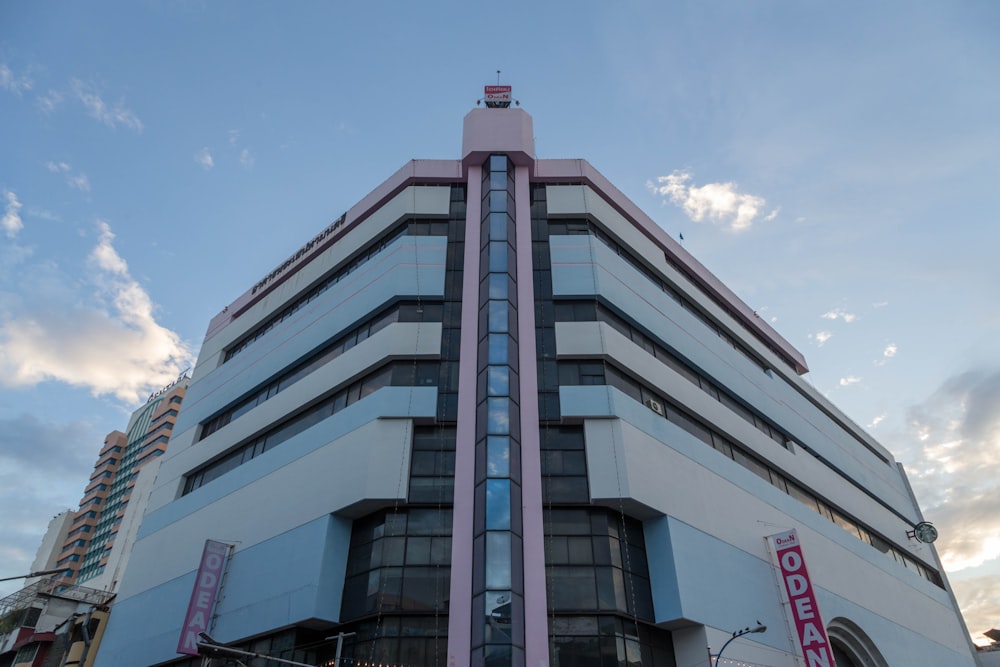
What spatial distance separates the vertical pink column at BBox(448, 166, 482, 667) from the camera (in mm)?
24719

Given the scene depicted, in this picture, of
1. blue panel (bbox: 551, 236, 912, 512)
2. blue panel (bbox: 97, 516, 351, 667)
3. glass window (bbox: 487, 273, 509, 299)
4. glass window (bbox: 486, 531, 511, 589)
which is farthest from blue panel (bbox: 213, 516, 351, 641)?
blue panel (bbox: 551, 236, 912, 512)

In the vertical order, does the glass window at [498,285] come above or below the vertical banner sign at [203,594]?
above

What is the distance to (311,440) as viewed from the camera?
33188 mm

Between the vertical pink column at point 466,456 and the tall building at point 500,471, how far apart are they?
0.30ft

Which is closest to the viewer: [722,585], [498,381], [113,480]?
[722,585]

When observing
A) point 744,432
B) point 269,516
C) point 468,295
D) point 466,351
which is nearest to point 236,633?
point 269,516

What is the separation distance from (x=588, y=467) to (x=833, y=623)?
18.9m

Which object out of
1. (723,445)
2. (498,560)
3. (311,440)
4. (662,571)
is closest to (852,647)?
(723,445)

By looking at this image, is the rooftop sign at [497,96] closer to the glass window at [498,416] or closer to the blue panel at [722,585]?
the glass window at [498,416]

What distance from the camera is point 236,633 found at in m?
29.6

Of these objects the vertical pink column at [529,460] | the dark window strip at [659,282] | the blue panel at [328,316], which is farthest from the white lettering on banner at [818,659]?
the blue panel at [328,316]

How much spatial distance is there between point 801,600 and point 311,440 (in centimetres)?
2540

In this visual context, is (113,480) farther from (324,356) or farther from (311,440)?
(311,440)

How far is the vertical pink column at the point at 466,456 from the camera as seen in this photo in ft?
81.1
